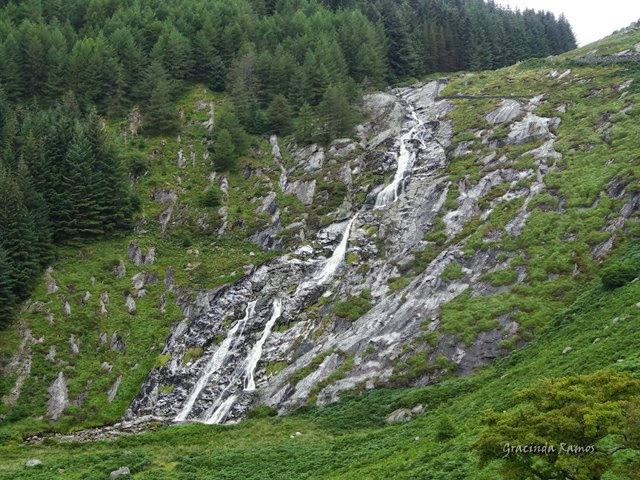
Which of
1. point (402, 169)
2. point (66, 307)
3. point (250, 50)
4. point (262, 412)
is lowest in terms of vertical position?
point (262, 412)

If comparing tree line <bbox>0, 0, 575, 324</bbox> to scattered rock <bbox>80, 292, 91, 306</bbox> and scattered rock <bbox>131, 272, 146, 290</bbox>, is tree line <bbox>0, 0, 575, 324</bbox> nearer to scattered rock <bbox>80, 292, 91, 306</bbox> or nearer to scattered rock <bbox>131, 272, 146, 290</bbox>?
scattered rock <bbox>80, 292, 91, 306</bbox>

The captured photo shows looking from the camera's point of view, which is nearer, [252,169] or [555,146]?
[555,146]

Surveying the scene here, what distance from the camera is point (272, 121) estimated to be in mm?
84438

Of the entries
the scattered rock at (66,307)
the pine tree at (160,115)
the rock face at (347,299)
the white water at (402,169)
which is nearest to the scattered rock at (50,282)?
the scattered rock at (66,307)

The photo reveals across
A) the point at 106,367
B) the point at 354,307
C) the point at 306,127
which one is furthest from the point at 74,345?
the point at 306,127

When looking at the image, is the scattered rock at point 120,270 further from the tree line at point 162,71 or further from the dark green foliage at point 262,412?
the dark green foliage at point 262,412

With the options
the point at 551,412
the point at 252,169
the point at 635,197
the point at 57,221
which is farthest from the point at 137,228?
the point at 551,412

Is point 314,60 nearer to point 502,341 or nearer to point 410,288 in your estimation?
point 410,288

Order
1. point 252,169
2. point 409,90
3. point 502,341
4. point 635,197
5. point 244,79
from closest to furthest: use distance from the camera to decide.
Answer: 1. point 502,341
2. point 635,197
3. point 252,169
4. point 244,79
5. point 409,90

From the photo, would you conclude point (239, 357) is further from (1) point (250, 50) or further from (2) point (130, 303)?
(1) point (250, 50)

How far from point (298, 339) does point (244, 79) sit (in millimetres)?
53483

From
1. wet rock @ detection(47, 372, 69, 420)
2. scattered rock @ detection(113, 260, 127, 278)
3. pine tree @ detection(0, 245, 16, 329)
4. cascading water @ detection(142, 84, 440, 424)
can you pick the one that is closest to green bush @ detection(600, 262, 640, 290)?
cascading water @ detection(142, 84, 440, 424)

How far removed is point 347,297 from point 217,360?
12.6 metres

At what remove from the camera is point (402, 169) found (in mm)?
72312
